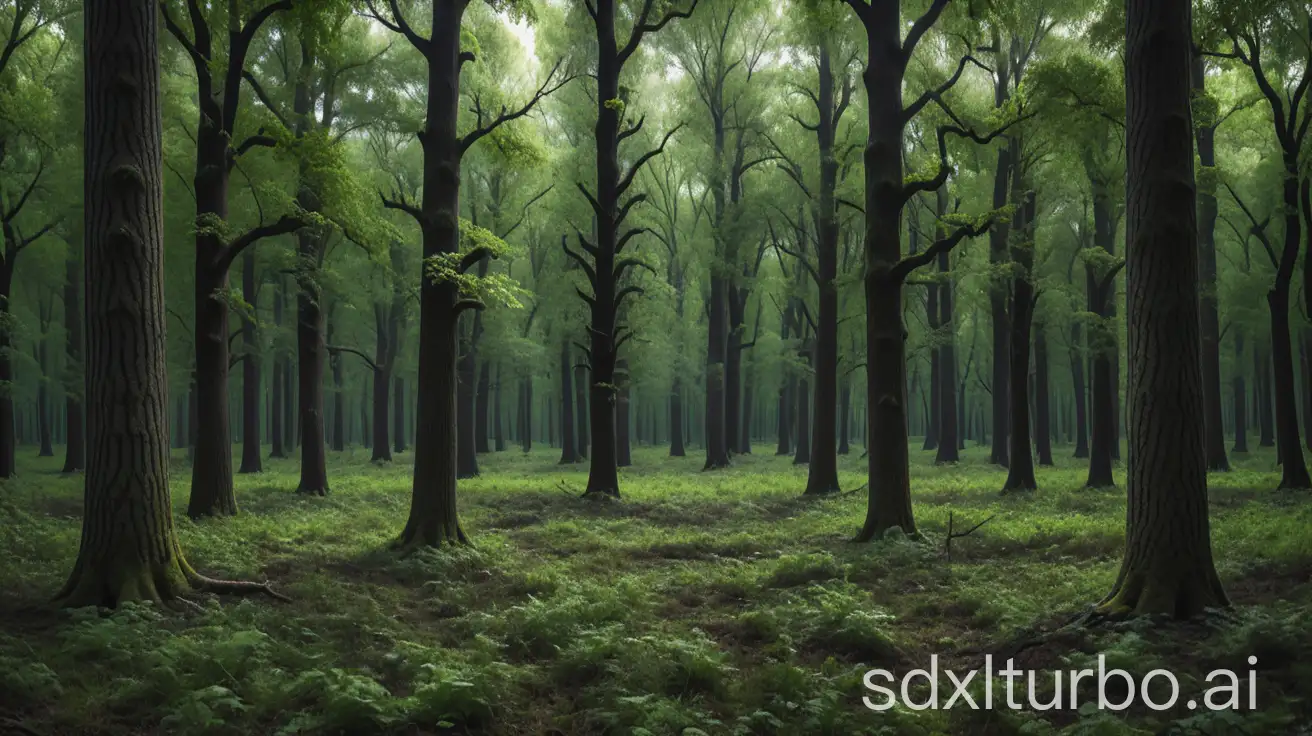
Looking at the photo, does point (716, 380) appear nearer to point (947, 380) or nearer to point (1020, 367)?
point (947, 380)

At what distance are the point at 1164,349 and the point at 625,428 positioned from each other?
25.2 m

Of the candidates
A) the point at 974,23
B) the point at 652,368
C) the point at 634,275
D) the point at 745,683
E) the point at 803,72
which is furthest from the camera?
the point at 652,368

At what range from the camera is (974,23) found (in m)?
12.6

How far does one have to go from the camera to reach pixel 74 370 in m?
25.4

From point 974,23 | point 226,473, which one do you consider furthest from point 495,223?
point 974,23

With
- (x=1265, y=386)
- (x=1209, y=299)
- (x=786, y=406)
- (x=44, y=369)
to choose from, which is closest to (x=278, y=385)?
(x=44, y=369)

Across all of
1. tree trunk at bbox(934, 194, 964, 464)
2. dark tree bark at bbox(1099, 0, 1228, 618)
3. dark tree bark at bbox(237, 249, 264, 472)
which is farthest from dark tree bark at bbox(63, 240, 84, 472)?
tree trunk at bbox(934, 194, 964, 464)

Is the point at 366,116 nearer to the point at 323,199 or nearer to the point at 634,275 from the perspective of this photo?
the point at 323,199

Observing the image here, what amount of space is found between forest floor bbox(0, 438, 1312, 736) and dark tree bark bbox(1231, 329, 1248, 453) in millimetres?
21882

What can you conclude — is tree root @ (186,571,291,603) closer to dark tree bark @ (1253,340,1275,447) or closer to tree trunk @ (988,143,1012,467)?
tree trunk @ (988,143,1012,467)

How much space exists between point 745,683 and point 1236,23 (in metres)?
15.9

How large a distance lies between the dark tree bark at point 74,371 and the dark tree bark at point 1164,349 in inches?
1024

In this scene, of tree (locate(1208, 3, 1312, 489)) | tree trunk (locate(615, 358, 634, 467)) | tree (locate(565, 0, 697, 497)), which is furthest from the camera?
tree trunk (locate(615, 358, 634, 467))

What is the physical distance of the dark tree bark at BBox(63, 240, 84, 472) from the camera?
24.5m
